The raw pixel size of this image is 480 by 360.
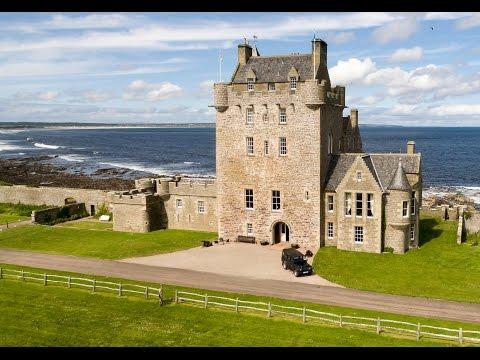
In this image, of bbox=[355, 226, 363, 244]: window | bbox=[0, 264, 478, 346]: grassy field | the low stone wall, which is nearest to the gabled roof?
bbox=[355, 226, 363, 244]: window

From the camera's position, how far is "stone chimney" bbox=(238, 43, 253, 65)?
153 ft

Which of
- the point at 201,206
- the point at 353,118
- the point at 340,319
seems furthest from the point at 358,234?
the point at 340,319

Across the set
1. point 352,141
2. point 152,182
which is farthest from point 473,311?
point 152,182

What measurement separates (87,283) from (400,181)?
24.2 meters

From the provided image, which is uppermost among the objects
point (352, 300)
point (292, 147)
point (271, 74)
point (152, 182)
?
point (271, 74)

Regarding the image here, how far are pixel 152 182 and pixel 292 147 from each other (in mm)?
17878

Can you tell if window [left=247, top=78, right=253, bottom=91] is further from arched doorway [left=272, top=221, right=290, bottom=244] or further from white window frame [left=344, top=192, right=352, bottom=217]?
white window frame [left=344, top=192, right=352, bottom=217]

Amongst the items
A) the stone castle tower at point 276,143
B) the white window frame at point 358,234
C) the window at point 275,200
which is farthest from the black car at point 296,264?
the window at point 275,200

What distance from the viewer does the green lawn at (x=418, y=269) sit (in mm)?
32312

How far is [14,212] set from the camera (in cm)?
6191

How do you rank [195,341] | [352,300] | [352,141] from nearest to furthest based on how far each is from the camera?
[195,341], [352,300], [352,141]

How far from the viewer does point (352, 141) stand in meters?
52.2

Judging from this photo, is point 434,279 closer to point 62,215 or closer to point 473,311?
point 473,311

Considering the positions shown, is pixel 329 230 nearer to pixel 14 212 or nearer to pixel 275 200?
pixel 275 200
